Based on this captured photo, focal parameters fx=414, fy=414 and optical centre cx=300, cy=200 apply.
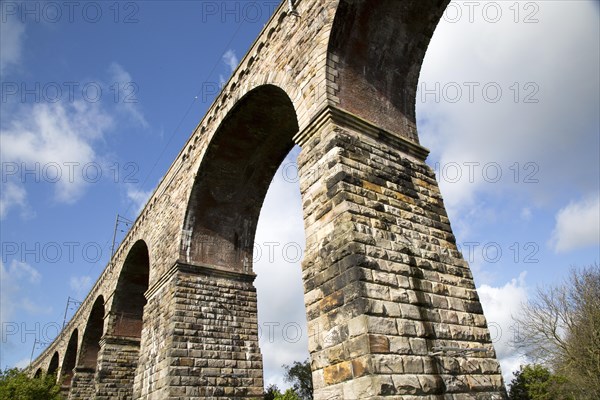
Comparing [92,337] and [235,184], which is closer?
[235,184]

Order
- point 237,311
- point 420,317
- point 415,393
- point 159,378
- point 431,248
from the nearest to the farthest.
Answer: point 415,393
point 420,317
point 431,248
point 159,378
point 237,311

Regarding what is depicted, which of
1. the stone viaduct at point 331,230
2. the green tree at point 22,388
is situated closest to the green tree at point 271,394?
the stone viaduct at point 331,230

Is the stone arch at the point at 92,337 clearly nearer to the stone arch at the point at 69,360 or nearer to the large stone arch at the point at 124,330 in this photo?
the stone arch at the point at 69,360

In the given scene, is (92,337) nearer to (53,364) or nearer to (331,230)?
(53,364)

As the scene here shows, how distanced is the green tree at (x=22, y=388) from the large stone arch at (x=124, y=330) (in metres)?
4.98

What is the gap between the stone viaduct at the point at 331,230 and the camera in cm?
455

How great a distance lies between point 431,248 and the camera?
5.68m

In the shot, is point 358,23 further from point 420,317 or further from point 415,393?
point 415,393

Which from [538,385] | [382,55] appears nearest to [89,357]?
[382,55]

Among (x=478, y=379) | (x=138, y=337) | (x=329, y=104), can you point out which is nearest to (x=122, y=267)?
(x=138, y=337)

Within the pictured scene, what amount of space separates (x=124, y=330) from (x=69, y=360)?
43.7ft

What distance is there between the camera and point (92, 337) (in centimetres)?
2130

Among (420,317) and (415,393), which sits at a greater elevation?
(420,317)

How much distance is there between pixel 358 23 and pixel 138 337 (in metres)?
14.4
